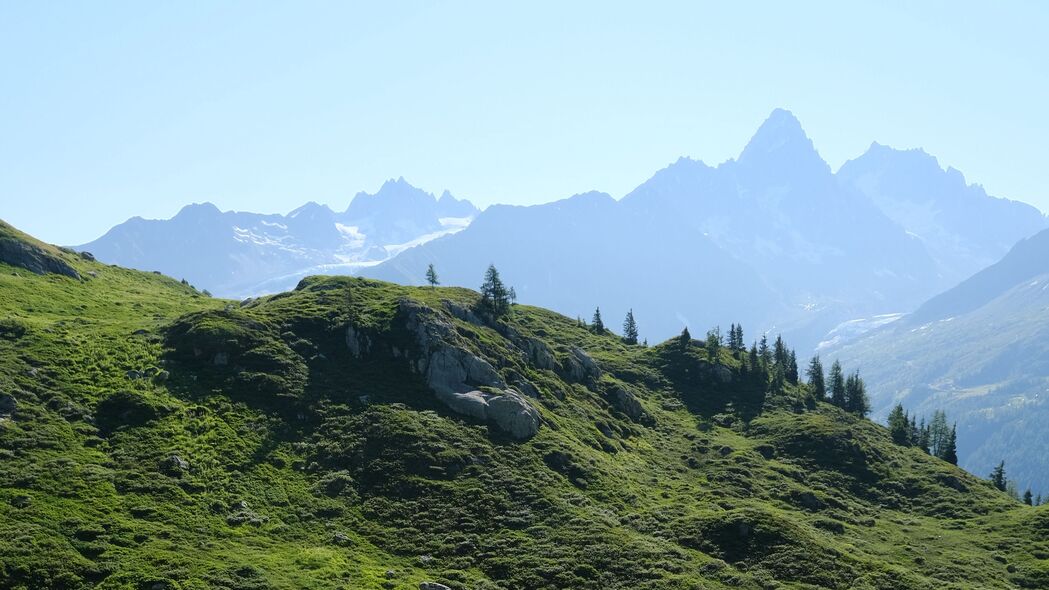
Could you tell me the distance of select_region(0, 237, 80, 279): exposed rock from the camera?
178 meters

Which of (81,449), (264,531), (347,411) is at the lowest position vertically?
(264,531)

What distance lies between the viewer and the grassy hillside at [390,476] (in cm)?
9056

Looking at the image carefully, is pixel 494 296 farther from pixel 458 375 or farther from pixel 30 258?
pixel 30 258

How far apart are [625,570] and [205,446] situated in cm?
6036

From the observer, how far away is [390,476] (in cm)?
11388

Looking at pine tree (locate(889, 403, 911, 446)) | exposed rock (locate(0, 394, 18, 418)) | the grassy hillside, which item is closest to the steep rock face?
the grassy hillside

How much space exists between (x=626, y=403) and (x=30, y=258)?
141193 millimetres

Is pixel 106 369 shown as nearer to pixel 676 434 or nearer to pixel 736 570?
pixel 736 570

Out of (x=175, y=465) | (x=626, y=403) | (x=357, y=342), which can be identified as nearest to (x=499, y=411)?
(x=357, y=342)

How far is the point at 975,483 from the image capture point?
163 metres

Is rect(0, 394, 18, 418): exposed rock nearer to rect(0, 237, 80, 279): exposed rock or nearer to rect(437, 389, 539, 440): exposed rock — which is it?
rect(437, 389, 539, 440): exposed rock

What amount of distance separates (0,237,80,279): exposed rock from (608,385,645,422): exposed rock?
132042 mm

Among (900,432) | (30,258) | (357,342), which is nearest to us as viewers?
(357,342)

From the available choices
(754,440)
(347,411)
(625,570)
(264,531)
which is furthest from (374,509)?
(754,440)
